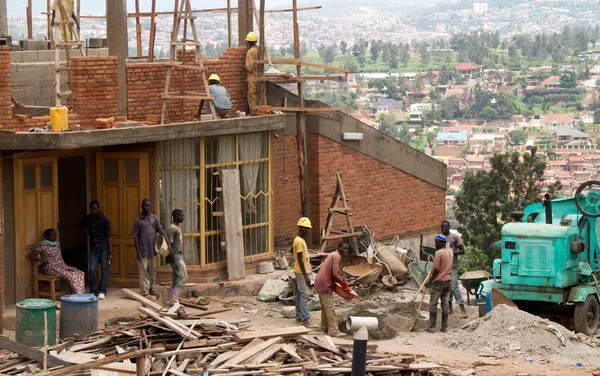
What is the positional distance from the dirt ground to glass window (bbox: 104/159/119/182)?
2923 millimetres

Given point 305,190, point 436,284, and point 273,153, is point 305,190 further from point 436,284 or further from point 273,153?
point 436,284

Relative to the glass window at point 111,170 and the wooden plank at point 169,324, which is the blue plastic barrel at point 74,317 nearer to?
the wooden plank at point 169,324

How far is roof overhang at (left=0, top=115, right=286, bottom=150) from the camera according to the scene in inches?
650

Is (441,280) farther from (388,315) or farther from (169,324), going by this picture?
(169,324)

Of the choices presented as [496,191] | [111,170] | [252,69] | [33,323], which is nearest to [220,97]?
[252,69]

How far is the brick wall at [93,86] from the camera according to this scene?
17938 millimetres

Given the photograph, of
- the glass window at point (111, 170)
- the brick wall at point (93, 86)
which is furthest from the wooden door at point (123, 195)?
the brick wall at point (93, 86)

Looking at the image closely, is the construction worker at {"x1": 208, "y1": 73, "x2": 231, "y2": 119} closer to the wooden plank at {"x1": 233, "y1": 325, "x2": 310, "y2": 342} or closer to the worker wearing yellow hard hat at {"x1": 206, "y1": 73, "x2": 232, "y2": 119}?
the worker wearing yellow hard hat at {"x1": 206, "y1": 73, "x2": 232, "y2": 119}

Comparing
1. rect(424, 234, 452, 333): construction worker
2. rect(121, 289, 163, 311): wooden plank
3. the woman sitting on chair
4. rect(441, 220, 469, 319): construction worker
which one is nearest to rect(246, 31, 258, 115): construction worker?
rect(121, 289, 163, 311): wooden plank

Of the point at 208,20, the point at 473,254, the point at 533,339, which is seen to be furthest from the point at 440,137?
the point at 533,339

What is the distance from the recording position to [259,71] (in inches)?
839

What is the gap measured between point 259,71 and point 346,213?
3.15 m

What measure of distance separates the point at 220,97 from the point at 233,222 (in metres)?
2.20

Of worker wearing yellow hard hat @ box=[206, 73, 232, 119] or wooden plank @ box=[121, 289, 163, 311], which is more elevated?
worker wearing yellow hard hat @ box=[206, 73, 232, 119]
